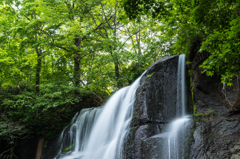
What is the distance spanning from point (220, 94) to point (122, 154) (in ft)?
12.6

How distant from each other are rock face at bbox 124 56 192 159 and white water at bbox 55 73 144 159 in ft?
1.66

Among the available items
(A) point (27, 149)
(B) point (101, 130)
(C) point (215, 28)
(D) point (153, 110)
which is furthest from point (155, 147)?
(A) point (27, 149)

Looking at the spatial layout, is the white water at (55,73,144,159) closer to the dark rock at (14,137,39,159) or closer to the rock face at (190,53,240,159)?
the dark rock at (14,137,39,159)

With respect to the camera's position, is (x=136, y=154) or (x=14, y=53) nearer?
(x=136, y=154)

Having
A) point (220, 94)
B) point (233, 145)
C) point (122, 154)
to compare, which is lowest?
point (122, 154)

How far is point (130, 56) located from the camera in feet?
33.2

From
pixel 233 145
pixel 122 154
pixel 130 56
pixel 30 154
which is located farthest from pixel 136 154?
pixel 30 154

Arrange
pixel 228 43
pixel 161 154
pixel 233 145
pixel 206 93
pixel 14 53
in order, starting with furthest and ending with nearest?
pixel 14 53
pixel 206 93
pixel 161 154
pixel 233 145
pixel 228 43

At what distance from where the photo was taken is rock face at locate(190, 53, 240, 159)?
4.23 meters

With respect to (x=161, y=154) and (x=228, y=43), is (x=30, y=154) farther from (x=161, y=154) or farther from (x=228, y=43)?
(x=228, y=43)

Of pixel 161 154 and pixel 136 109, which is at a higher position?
pixel 136 109

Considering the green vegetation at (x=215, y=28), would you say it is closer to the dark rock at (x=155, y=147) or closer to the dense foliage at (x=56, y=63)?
the dark rock at (x=155, y=147)

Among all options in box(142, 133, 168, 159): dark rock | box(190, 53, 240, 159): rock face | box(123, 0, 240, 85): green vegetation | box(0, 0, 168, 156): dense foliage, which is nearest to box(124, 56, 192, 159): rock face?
box(142, 133, 168, 159): dark rock

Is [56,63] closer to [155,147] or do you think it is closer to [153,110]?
[153,110]
